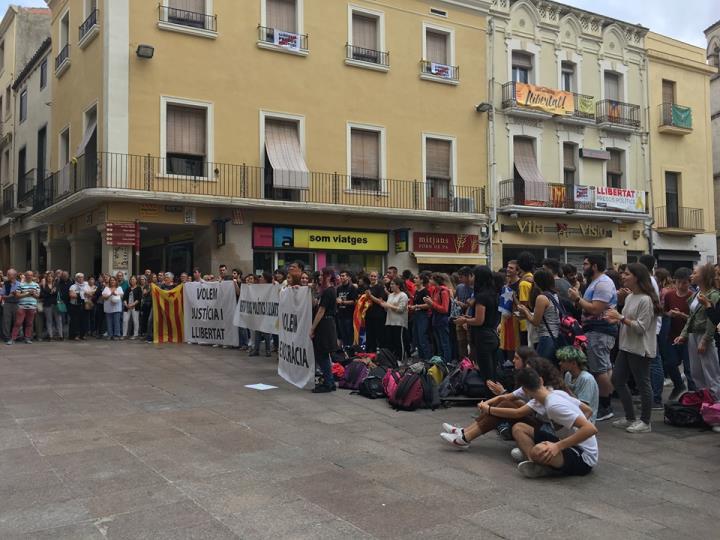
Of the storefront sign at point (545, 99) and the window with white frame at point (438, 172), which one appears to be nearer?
the window with white frame at point (438, 172)

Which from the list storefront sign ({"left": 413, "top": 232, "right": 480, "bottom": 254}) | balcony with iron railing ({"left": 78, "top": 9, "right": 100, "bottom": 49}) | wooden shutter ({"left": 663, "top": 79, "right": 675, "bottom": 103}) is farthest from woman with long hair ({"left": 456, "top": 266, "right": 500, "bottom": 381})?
wooden shutter ({"left": 663, "top": 79, "right": 675, "bottom": 103})

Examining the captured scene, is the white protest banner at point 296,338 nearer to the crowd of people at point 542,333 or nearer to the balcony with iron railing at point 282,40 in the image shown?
the crowd of people at point 542,333

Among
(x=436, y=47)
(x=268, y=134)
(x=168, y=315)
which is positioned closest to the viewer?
(x=168, y=315)

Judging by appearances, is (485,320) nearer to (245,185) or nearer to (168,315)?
(168,315)

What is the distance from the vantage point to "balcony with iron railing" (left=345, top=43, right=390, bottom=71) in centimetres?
2042

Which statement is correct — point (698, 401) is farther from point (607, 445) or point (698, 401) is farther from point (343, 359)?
point (343, 359)

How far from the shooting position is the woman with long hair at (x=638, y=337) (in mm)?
6664

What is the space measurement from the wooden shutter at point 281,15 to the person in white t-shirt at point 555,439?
16736 millimetres

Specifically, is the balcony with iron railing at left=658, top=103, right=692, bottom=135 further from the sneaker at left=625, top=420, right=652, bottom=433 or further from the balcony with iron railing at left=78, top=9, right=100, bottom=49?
the sneaker at left=625, top=420, right=652, bottom=433

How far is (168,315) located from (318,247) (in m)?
5.76

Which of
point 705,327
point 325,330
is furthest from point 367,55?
point 705,327

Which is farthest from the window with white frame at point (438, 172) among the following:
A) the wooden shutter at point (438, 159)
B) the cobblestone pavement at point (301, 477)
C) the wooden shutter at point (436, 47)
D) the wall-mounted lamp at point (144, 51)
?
the cobblestone pavement at point (301, 477)

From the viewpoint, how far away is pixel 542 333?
283 inches

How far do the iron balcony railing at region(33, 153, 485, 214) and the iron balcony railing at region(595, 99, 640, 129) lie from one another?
6509 millimetres
